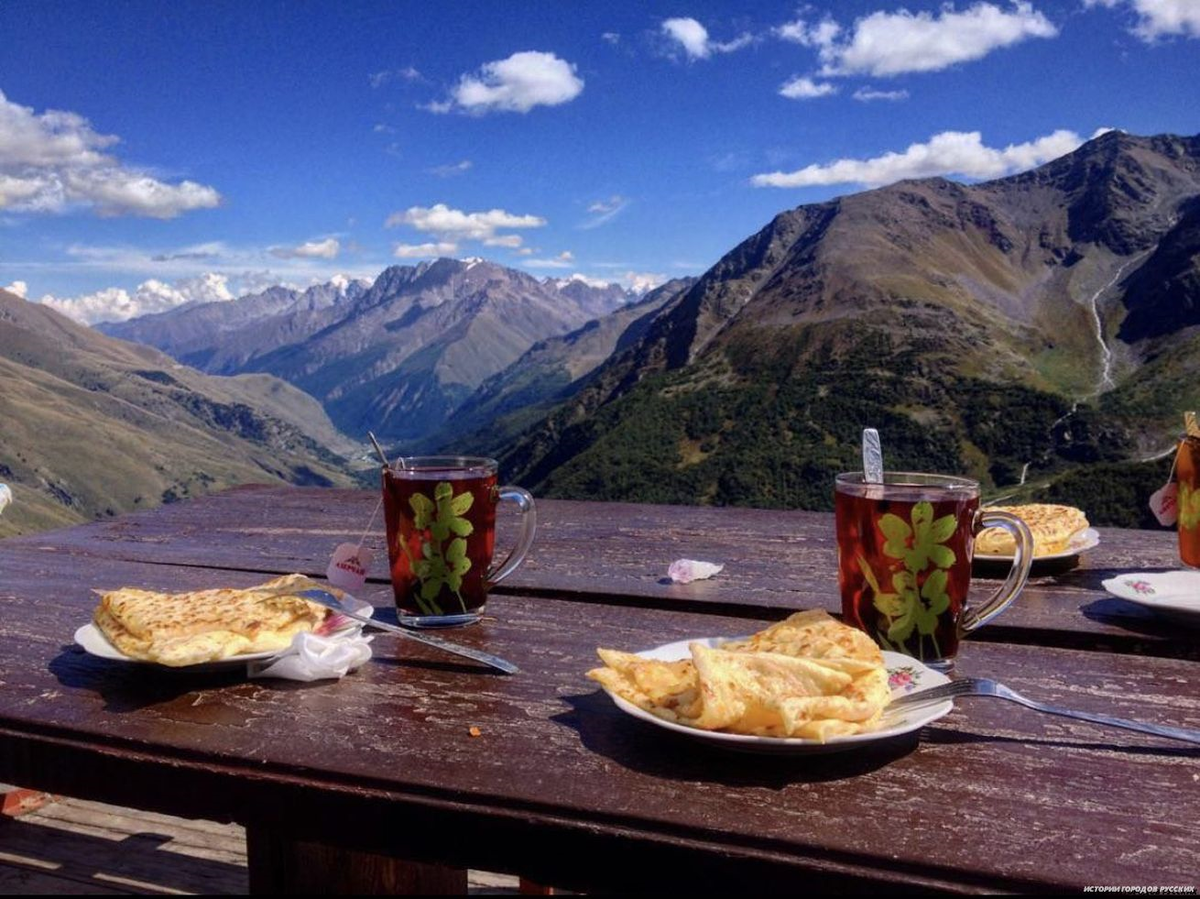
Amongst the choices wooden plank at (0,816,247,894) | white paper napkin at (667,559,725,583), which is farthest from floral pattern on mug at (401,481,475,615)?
wooden plank at (0,816,247,894)

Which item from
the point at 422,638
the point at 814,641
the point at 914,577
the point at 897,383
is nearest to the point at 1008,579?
the point at 914,577

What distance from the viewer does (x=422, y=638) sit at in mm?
2246

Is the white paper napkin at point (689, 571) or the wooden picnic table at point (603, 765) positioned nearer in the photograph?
the wooden picnic table at point (603, 765)

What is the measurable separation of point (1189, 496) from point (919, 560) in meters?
1.18

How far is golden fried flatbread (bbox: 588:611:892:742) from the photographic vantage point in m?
1.62

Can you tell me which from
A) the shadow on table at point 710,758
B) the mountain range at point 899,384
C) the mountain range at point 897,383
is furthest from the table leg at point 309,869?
the mountain range at point 899,384

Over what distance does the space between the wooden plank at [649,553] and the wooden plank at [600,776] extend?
0.39 meters

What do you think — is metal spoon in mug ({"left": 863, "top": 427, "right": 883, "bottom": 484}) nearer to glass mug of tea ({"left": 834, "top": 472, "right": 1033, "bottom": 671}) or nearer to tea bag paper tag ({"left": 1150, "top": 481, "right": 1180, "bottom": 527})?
glass mug of tea ({"left": 834, "top": 472, "right": 1033, "bottom": 671})

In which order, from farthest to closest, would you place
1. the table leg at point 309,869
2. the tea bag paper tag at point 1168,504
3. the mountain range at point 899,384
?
the mountain range at point 899,384, the tea bag paper tag at point 1168,504, the table leg at point 309,869

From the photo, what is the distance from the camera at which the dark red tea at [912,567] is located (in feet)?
6.84

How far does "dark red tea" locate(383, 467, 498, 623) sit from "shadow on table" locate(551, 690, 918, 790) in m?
0.75

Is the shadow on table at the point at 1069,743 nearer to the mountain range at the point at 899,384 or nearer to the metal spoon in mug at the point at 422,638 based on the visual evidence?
the metal spoon in mug at the point at 422,638

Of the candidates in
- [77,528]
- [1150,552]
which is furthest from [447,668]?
[77,528]

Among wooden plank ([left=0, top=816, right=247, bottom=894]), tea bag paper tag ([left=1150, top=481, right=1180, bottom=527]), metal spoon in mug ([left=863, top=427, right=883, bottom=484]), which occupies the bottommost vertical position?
wooden plank ([left=0, top=816, right=247, bottom=894])
